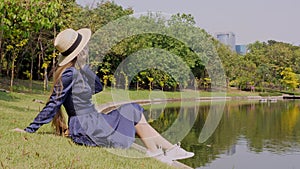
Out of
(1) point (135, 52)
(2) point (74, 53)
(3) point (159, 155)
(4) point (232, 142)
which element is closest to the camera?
(2) point (74, 53)

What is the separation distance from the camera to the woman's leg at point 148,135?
10.7ft

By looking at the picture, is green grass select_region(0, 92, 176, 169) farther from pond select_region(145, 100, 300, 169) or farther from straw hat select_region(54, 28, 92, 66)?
pond select_region(145, 100, 300, 169)

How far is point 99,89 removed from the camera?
3.48 meters

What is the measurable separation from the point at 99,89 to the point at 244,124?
11.3 m

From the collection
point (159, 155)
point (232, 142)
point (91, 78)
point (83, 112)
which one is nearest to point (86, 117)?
point (83, 112)

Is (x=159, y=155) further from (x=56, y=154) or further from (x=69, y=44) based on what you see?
(x=69, y=44)

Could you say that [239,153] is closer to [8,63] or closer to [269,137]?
[269,137]

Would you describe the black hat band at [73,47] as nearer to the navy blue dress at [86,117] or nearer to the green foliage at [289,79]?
the navy blue dress at [86,117]

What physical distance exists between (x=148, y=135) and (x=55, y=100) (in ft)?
2.46

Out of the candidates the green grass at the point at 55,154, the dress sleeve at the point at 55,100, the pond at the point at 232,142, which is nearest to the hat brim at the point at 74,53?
the dress sleeve at the point at 55,100

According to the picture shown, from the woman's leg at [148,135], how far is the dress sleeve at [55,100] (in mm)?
586

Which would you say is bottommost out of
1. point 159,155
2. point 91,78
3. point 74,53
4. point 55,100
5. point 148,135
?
point 159,155

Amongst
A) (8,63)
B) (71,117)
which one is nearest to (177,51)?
(71,117)

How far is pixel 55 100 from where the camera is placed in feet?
10.2
